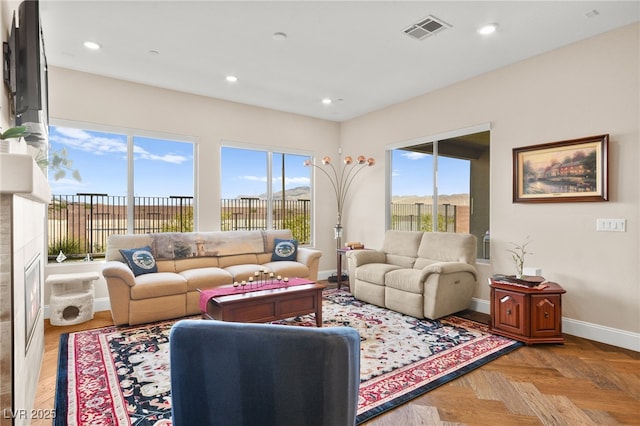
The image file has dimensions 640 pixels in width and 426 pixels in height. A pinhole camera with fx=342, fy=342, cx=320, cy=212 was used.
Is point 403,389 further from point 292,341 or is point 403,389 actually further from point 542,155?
point 542,155

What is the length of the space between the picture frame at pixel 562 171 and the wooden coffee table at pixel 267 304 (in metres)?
2.58

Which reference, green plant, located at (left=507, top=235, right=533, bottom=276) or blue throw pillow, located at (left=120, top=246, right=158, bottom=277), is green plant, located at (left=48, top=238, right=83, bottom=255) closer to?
blue throw pillow, located at (left=120, top=246, right=158, bottom=277)

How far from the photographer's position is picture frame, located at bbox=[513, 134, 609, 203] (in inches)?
128

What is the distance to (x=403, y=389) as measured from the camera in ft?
7.78

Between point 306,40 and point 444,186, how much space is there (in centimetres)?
274

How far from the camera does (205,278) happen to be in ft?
13.2

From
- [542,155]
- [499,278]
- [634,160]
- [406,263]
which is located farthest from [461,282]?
[634,160]

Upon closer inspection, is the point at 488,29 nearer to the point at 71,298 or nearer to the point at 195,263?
the point at 195,263

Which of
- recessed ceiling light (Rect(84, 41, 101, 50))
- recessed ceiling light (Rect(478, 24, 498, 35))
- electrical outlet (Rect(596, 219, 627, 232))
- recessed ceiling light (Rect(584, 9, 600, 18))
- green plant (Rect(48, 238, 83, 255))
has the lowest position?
green plant (Rect(48, 238, 83, 255))

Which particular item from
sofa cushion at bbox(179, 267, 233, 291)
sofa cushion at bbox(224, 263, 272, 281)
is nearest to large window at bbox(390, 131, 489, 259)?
sofa cushion at bbox(224, 263, 272, 281)

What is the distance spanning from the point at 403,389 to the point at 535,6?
3.18m

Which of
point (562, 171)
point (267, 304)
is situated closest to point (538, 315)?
point (562, 171)

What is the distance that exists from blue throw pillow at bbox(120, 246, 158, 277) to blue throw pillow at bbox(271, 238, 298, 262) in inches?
64.7

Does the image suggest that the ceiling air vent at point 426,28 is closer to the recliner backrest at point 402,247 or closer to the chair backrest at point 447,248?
the chair backrest at point 447,248
